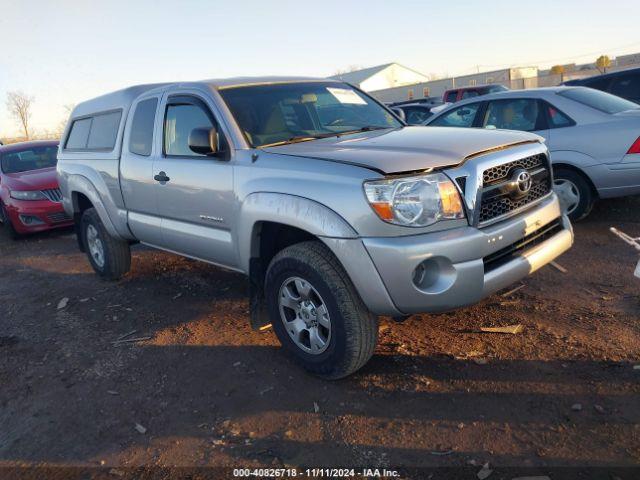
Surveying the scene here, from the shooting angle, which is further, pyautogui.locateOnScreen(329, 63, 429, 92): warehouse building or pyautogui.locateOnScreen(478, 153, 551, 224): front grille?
pyautogui.locateOnScreen(329, 63, 429, 92): warehouse building

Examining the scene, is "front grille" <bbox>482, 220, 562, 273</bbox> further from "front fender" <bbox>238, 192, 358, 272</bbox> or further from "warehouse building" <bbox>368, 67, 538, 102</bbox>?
"warehouse building" <bbox>368, 67, 538, 102</bbox>

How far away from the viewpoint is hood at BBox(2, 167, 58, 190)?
26.9ft

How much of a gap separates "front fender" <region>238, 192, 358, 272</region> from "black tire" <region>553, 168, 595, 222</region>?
3816 millimetres

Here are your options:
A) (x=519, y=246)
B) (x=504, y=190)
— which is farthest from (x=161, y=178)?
(x=519, y=246)

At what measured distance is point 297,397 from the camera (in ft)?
10.3

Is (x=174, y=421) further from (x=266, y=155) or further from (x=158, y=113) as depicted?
(x=158, y=113)

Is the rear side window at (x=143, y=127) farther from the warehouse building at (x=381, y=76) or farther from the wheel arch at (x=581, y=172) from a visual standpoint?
the warehouse building at (x=381, y=76)

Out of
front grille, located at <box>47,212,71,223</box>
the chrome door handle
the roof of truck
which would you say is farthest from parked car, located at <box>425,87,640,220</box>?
front grille, located at <box>47,212,71,223</box>

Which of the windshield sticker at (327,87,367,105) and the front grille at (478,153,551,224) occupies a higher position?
the windshield sticker at (327,87,367,105)

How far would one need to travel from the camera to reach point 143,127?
15.1 feet

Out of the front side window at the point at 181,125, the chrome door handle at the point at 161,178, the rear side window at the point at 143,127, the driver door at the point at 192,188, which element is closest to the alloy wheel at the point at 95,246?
the rear side window at the point at 143,127

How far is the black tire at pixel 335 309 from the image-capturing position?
9.66 feet

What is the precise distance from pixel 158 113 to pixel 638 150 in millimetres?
4594

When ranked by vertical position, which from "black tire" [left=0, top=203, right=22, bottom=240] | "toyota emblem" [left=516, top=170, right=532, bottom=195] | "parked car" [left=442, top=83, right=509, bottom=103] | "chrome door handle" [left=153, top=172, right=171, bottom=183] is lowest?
"black tire" [left=0, top=203, right=22, bottom=240]
